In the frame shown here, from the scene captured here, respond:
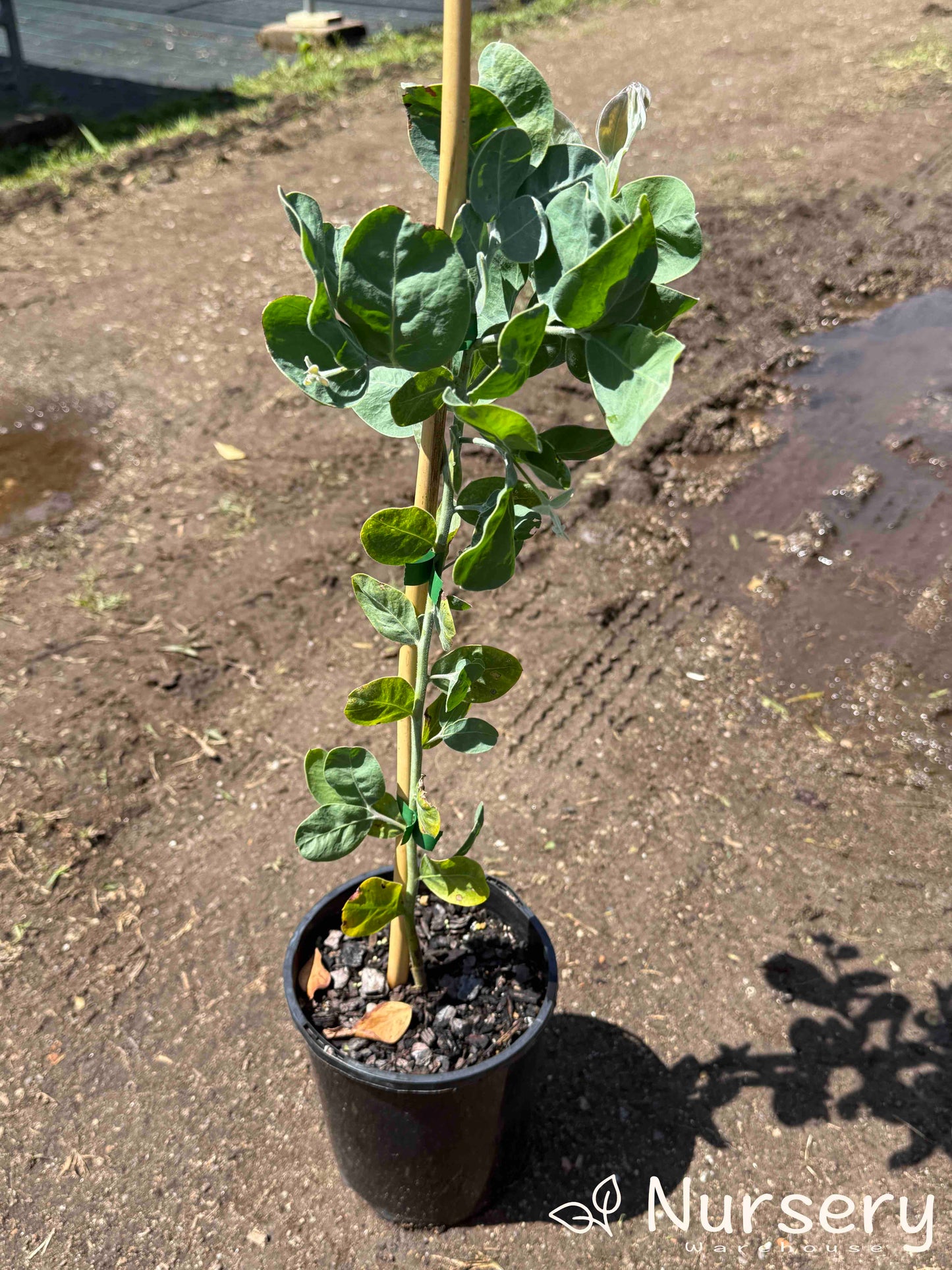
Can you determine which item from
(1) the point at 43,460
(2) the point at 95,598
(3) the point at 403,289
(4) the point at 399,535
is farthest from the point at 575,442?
(1) the point at 43,460

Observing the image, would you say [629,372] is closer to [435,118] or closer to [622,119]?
[622,119]

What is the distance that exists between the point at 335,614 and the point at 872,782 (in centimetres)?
165

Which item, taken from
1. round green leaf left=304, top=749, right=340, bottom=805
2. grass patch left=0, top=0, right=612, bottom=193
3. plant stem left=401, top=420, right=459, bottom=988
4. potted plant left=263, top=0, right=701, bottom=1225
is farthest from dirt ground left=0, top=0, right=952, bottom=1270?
grass patch left=0, top=0, right=612, bottom=193

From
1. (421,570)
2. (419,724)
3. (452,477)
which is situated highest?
(452,477)

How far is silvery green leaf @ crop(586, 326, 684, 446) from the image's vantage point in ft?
2.91

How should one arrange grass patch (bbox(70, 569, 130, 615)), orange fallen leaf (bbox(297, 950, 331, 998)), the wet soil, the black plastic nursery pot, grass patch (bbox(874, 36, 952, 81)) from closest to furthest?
the black plastic nursery pot → orange fallen leaf (bbox(297, 950, 331, 998)) → grass patch (bbox(70, 569, 130, 615)) → the wet soil → grass patch (bbox(874, 36, 952, 81))

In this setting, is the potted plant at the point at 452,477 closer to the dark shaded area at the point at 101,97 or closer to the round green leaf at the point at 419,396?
the round green leaf at the point at 419,396

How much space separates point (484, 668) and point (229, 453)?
2619 millimetres

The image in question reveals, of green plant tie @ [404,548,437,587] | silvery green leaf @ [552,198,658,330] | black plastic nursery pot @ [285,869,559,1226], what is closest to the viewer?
silvery green leaf @ [552,198,658,330]

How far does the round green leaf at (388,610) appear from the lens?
1295mm

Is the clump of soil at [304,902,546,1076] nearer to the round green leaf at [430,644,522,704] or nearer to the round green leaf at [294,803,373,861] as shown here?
the round green leaf at [294,803,373,861]

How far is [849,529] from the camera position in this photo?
3.54 meters

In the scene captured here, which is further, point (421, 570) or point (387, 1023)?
point (387, 1023)

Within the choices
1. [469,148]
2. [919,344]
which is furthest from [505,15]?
[469,148]
